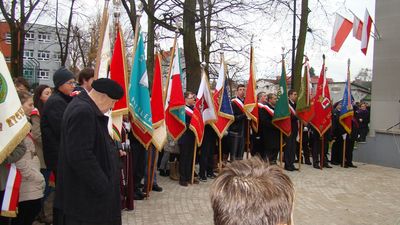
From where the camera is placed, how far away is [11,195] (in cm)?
395

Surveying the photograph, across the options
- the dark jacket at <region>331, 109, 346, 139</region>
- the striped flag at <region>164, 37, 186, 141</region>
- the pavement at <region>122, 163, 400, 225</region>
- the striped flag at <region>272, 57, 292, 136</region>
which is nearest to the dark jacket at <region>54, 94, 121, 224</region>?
the pavement at <region>122, 163, 400, 225</region>

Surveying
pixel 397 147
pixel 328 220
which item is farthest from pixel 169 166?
pixel 397 147

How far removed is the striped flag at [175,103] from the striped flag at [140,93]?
55.2 inches

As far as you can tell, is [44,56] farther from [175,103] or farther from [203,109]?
[175,103]

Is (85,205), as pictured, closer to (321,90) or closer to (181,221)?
(181,221)

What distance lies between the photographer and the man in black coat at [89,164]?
3.25 meters

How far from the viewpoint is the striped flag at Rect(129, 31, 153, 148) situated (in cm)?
654

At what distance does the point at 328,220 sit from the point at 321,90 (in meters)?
5.44

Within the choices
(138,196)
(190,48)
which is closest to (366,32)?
(190,48)

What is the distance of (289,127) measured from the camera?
10.2m

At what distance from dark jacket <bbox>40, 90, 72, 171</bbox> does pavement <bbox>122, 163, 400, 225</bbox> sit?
1.73 m

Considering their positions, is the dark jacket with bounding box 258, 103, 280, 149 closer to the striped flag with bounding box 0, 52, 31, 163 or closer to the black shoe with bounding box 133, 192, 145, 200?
the black shoe with bounding box 133, 192, 145, 200

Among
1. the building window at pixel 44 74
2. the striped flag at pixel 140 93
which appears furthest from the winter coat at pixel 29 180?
the building window at pixel 44 74

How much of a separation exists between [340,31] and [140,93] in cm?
965
